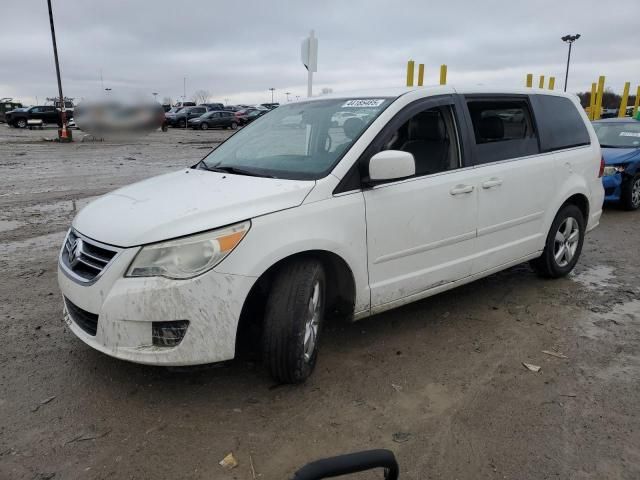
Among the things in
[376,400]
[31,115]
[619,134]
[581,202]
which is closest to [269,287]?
[376,400]

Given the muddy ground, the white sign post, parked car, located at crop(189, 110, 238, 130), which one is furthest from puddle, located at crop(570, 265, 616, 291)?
parked car, located at crop(189, 110, 238, 130)

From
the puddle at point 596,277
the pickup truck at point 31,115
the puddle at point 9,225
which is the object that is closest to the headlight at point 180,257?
the puddle at point 596,277

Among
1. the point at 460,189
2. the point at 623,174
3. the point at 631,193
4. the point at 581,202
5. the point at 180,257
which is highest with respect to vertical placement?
the point at 460,189

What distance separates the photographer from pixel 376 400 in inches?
122

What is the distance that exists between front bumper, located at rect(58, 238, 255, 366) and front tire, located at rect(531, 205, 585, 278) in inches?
128

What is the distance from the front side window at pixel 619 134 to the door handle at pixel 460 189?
6.87 metres

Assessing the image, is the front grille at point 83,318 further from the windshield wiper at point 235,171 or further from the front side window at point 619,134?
the front side window at point 619,134

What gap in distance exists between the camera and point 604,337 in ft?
13.0

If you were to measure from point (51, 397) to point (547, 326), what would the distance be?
348cm

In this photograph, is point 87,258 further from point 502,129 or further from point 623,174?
point 623,174

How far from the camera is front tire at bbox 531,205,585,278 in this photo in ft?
16.2

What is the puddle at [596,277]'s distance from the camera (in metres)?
5.10

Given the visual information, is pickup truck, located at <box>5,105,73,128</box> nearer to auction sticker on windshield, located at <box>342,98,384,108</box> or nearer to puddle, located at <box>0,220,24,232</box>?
puddle, located at <box>0,220,24,232</box>

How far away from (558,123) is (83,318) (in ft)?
14.0
